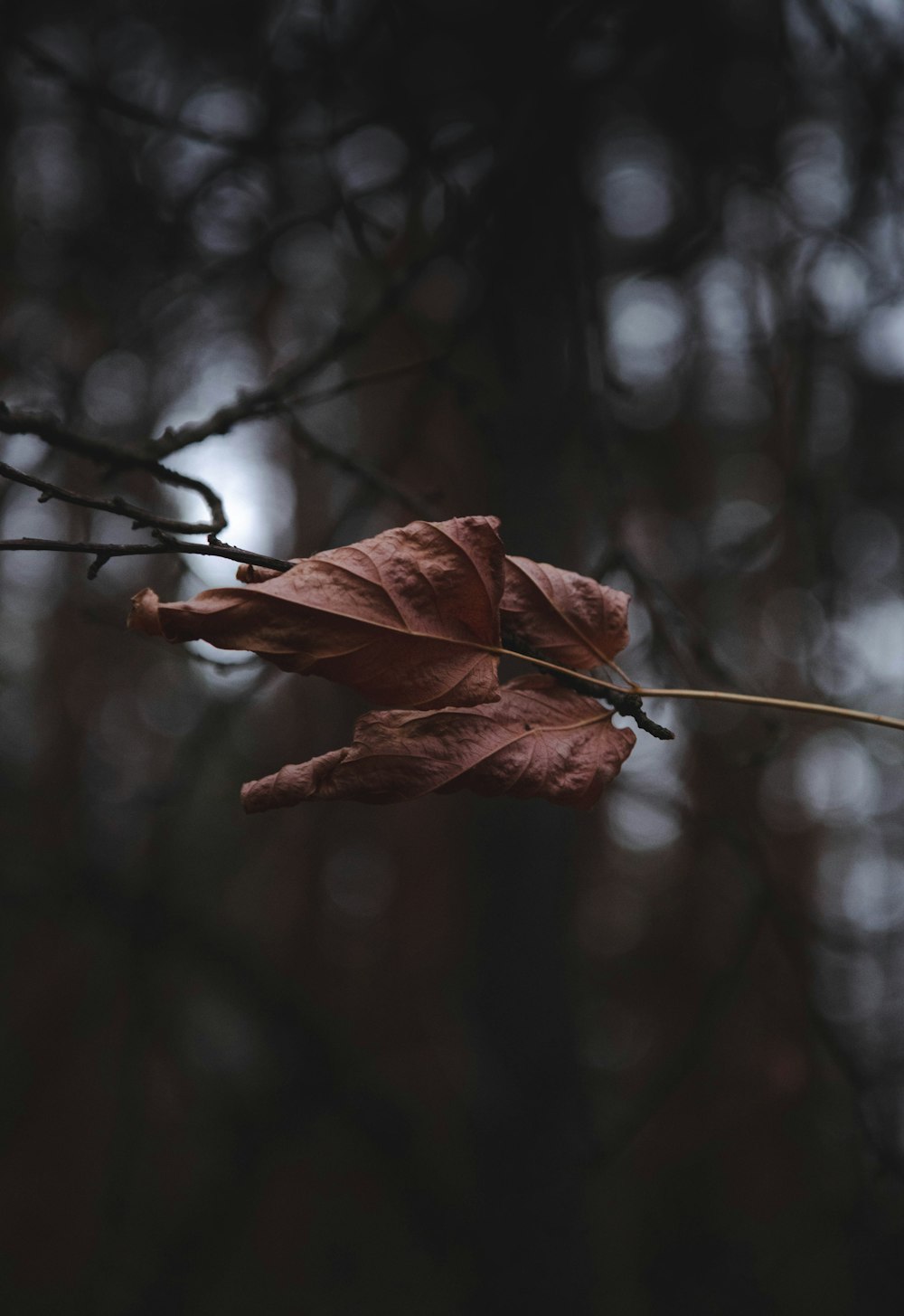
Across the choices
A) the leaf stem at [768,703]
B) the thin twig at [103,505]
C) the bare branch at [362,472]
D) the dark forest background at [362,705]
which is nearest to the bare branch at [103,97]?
the dark forest background at [362,705]

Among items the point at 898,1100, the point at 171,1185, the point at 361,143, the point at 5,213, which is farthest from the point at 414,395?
the point at 171,1185

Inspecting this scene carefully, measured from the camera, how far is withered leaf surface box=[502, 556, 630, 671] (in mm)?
433

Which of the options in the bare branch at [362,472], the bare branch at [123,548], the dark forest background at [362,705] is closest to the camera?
the bare branch at [123,548]

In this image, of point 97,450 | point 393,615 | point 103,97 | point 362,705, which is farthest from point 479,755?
point 362,705

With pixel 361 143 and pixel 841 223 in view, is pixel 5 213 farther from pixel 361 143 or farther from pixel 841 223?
pixel 841 223

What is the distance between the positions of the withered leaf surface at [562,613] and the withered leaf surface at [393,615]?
0.15 ft

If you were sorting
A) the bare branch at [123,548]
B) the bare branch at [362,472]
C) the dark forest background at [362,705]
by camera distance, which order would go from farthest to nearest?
the dark forest background at [362,705] < the bare branch at [362,472] < the bare branch at [123,548]

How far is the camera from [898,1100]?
8.16ft

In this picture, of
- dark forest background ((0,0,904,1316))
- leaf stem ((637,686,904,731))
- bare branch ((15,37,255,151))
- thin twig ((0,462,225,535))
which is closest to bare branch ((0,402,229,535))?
dark forest background ((0,0,904,1316))

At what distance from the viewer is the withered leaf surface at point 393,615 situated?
0.34m

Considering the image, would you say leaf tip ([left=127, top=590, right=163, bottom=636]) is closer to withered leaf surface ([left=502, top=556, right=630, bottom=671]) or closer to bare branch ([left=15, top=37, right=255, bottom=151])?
withered leaf surface ([left=502, top=556, right=630, bottom=671])

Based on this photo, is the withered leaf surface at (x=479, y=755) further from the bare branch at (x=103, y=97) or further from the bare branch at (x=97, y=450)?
the bare branch at (x=103, y=97)

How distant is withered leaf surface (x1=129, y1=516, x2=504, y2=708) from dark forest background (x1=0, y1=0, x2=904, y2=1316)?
9 cm

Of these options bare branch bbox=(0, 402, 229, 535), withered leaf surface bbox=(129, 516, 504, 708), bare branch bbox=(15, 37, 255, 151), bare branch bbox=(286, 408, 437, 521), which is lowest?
withered leaf surface bbox=(129, 516, 504, 708)
